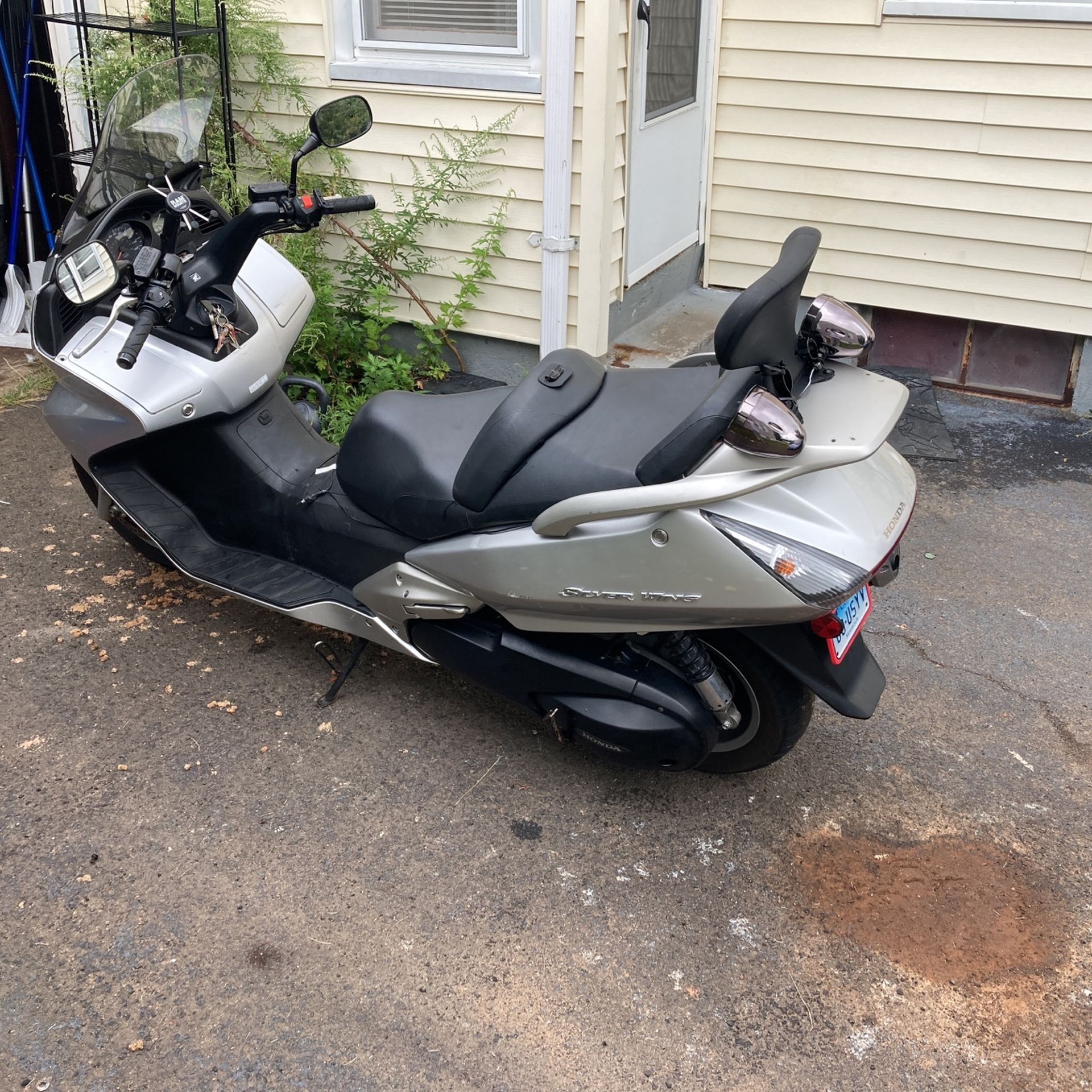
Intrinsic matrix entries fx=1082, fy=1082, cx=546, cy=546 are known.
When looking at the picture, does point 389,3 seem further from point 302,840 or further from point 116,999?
point 116,999

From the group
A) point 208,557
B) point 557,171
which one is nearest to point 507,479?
point 208,557

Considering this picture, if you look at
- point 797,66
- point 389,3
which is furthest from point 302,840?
point 797,66

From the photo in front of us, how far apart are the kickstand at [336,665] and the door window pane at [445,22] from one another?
2643 mm

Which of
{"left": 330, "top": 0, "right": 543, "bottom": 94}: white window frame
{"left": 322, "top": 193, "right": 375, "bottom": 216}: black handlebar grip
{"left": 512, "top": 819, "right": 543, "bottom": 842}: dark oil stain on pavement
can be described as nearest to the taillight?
{"left": 512, "top": 819, "right": 543, "bottom": 842}: dark oil stain on pavement

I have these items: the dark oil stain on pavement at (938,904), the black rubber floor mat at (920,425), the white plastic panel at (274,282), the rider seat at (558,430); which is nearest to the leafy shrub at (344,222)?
the white plastic panel at (274,282)

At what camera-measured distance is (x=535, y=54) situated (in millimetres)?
4297

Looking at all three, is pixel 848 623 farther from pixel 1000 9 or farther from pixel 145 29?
pixel 145 29

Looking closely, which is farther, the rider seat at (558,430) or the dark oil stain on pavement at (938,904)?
the dark oil stain on pavement at (938,904)

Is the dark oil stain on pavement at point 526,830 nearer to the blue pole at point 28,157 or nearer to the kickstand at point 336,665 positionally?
the kickstand at point 336,665

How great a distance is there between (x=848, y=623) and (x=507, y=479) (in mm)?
818

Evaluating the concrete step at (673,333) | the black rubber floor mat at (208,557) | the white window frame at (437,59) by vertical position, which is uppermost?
the white window frame at (437,59)

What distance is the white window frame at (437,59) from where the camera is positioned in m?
4.29

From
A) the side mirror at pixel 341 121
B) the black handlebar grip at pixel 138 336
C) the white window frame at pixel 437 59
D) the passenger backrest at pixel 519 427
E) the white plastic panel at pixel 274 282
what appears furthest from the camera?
the white window frame at pixel 437 59

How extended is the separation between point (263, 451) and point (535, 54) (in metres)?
2.15
